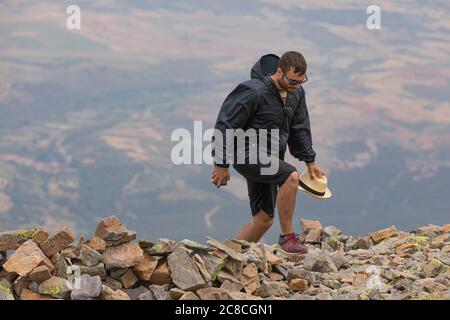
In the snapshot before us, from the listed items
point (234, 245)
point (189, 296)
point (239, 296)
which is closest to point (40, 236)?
point (189, 296)

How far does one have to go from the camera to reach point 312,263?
1013 cm

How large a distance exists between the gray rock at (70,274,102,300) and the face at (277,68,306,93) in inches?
135

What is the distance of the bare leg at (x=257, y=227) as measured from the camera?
1095cm

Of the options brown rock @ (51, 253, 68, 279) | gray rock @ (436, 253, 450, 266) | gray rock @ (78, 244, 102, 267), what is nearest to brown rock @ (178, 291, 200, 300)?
gray rock @ (78, 244, 102, 267)

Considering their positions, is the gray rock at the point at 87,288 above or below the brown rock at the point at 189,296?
above

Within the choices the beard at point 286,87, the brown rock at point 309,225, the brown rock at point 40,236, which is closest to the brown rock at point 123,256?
the brown rock at point 40,236

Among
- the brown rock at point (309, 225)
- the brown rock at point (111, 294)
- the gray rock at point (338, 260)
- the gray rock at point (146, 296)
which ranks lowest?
the brown rock at point (309, 225)

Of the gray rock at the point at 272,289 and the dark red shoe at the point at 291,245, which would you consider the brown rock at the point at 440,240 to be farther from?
the gray rock at the point at 272,289

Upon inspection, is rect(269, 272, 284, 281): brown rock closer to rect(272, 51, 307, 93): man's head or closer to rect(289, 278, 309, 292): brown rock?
rect(289, 278, 309, 292): brown rock

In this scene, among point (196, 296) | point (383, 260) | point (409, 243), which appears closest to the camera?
point (196, 296)
